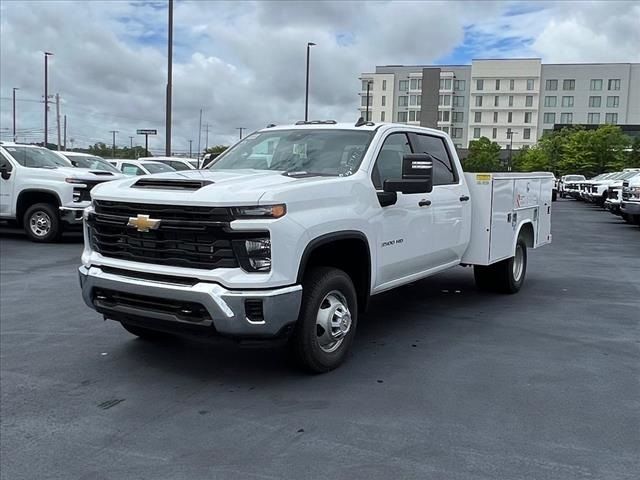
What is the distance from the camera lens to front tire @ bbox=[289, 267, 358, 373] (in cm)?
475

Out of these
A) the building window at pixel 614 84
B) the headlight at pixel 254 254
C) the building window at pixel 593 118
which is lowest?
the headlight at pixel 254 254

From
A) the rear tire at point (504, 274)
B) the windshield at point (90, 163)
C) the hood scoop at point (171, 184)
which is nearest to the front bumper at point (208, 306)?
the hood scoop at point (171, 184)

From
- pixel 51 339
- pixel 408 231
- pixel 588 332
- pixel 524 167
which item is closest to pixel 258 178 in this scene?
pixel 408 231

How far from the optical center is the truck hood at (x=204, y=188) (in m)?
4.36

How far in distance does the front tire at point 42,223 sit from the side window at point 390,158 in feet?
29.0

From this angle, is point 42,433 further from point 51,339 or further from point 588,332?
point 588,332

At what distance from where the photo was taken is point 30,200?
43.1ft

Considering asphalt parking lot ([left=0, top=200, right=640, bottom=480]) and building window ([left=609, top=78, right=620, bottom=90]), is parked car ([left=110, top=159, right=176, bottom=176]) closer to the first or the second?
asphalt parking lot ([left=0, top=200, right=640, bottom=480])

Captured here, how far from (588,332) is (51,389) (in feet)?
16.1

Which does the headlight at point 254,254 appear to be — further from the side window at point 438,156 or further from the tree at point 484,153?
the tree at point 484,153

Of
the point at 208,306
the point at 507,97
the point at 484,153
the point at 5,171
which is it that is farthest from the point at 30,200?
the point at 507,97

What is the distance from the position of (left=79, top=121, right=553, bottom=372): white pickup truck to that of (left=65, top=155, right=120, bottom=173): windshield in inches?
370

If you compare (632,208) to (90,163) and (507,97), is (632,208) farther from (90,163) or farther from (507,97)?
(507,97)

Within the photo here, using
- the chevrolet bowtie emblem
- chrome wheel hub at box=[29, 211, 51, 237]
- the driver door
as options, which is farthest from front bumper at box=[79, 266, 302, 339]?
chrome wheel hub at box=[29, 211, 51, 237]
